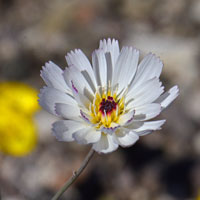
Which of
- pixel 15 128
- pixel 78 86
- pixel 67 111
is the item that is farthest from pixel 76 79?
pixel 15 128

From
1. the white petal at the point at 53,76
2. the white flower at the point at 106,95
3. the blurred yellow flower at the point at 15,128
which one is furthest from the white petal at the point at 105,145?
the blurred yellow flower at the point at 15,128

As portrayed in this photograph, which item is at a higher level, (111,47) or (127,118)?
(111,47)

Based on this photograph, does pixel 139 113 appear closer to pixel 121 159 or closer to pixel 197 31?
pixel 121 159

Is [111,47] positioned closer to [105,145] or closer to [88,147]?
[105,145]

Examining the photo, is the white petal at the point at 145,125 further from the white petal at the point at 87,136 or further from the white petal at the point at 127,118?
the white petal at the point at 87,136

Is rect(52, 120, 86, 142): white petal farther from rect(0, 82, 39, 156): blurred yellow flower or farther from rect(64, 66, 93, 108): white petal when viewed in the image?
rect(0, 82, 39, 156): blurred yellow flower

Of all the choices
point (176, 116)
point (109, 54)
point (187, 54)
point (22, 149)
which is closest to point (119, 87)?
point (109, 54)

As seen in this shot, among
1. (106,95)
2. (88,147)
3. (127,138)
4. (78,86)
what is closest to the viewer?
(127,138)
